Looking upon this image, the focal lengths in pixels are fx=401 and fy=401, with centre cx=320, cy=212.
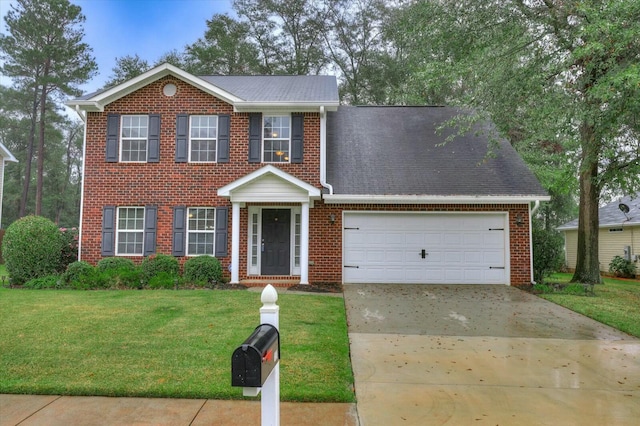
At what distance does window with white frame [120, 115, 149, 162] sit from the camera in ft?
38.8

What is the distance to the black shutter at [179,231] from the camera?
1145cm

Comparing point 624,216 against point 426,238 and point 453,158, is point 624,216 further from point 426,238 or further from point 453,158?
point 426,238

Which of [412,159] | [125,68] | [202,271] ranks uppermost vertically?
[125,68]

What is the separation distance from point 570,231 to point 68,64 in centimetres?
3264

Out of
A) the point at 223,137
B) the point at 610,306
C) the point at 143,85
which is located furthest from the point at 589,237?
the point at 143,85

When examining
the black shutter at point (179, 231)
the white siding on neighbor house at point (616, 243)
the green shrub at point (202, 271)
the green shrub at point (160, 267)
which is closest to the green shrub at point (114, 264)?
the green shrub at point (160, 267)

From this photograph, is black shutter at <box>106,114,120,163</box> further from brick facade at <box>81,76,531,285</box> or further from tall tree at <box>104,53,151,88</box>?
tall tree at <box>104,53,151,88</box>

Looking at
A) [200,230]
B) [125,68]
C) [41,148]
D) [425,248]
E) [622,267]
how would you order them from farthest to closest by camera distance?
[41,148] → [125,68] → [622,267] → [200,230] → [425,248]

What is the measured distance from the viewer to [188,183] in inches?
460

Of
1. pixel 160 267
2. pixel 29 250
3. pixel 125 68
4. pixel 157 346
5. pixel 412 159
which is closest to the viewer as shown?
pixel 157 346

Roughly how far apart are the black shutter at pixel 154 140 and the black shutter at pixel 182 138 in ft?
1.88

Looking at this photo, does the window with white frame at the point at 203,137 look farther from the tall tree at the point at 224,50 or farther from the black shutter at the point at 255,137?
the tall tree at the point at 224,50

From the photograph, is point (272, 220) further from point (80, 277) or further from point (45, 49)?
point (45, 49)

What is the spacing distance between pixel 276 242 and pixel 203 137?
379 cm
